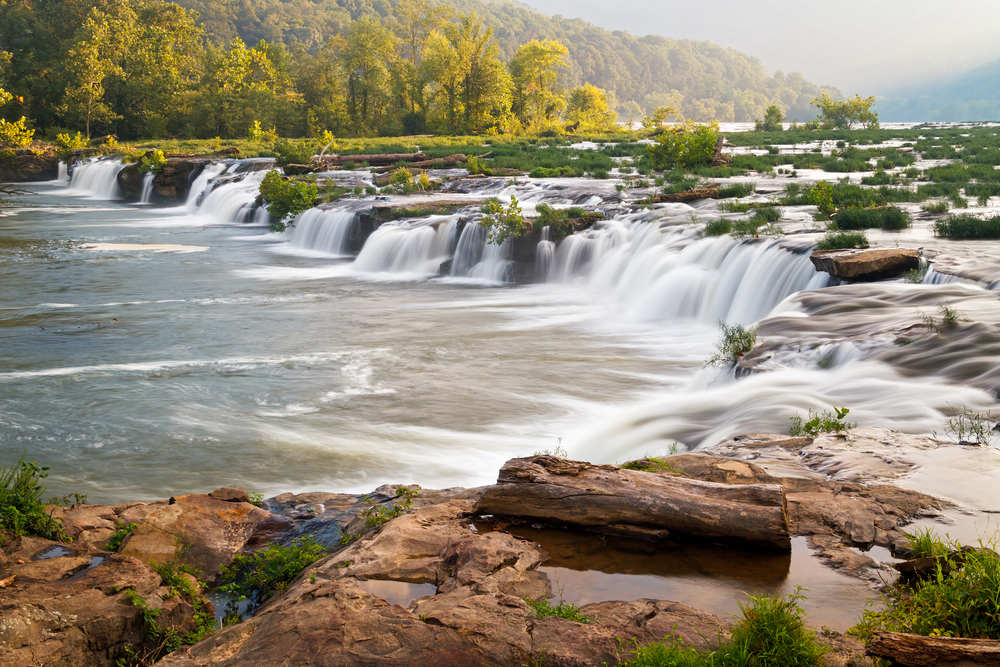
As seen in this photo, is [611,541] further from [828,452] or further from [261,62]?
[261,62]

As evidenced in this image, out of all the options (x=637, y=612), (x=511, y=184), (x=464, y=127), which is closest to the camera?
(x=637, y=612)

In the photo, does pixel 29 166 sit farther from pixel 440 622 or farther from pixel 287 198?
pixel 440 622

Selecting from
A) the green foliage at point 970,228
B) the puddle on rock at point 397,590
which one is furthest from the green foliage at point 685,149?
the puddle on rock at point 397,590

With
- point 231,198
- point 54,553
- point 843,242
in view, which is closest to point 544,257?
point 843,242

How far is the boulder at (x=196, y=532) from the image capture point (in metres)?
5.27

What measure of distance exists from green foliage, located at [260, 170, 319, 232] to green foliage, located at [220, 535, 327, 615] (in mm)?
22628

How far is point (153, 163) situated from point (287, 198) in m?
16.4

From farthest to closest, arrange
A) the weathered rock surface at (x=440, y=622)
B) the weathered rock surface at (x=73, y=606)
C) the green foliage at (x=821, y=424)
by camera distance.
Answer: the green foliage at (x=821, y=424) → the weathered rock surface at (x=73, y=606) → the weathered rock surface at (x=440, y=622)

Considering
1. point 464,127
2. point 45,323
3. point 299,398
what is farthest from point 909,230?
point 464,127

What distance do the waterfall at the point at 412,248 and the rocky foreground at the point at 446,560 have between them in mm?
14770

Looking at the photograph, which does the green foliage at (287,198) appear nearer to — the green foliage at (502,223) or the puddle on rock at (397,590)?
the green foliage at (502,223)

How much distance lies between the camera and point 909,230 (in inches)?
566

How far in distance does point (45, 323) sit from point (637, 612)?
14.1 metres

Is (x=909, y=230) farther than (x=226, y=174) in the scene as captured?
No
